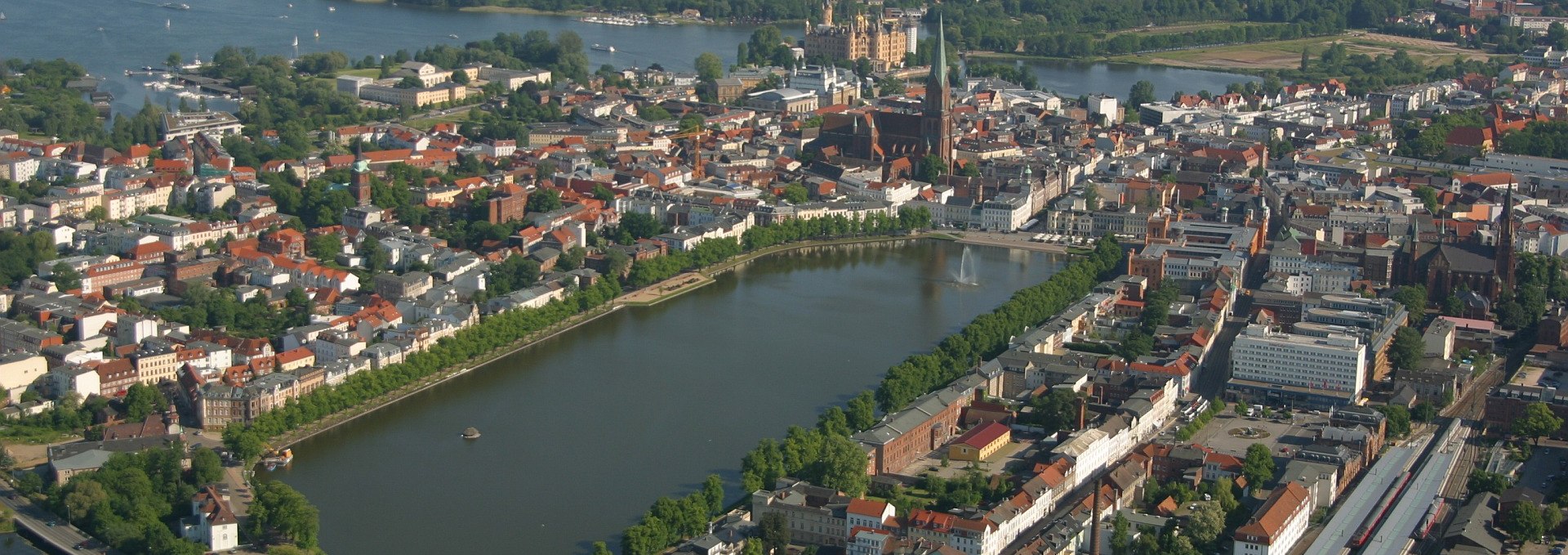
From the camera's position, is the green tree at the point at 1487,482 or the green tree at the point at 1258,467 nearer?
the green tree at the point at 1487,482

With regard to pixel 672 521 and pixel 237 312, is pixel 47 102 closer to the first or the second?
pixel 237 312

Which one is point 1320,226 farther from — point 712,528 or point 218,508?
point 218,508

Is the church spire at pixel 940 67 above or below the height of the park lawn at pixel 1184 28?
above

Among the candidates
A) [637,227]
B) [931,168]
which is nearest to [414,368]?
[637,227]

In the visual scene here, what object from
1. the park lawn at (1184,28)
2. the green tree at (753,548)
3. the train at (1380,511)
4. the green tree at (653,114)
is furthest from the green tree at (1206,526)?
the park lawn at (1184,28)

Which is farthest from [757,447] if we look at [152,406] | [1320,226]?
[1320,226]

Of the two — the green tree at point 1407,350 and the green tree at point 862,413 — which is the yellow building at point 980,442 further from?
the green tree at point 1407,350
